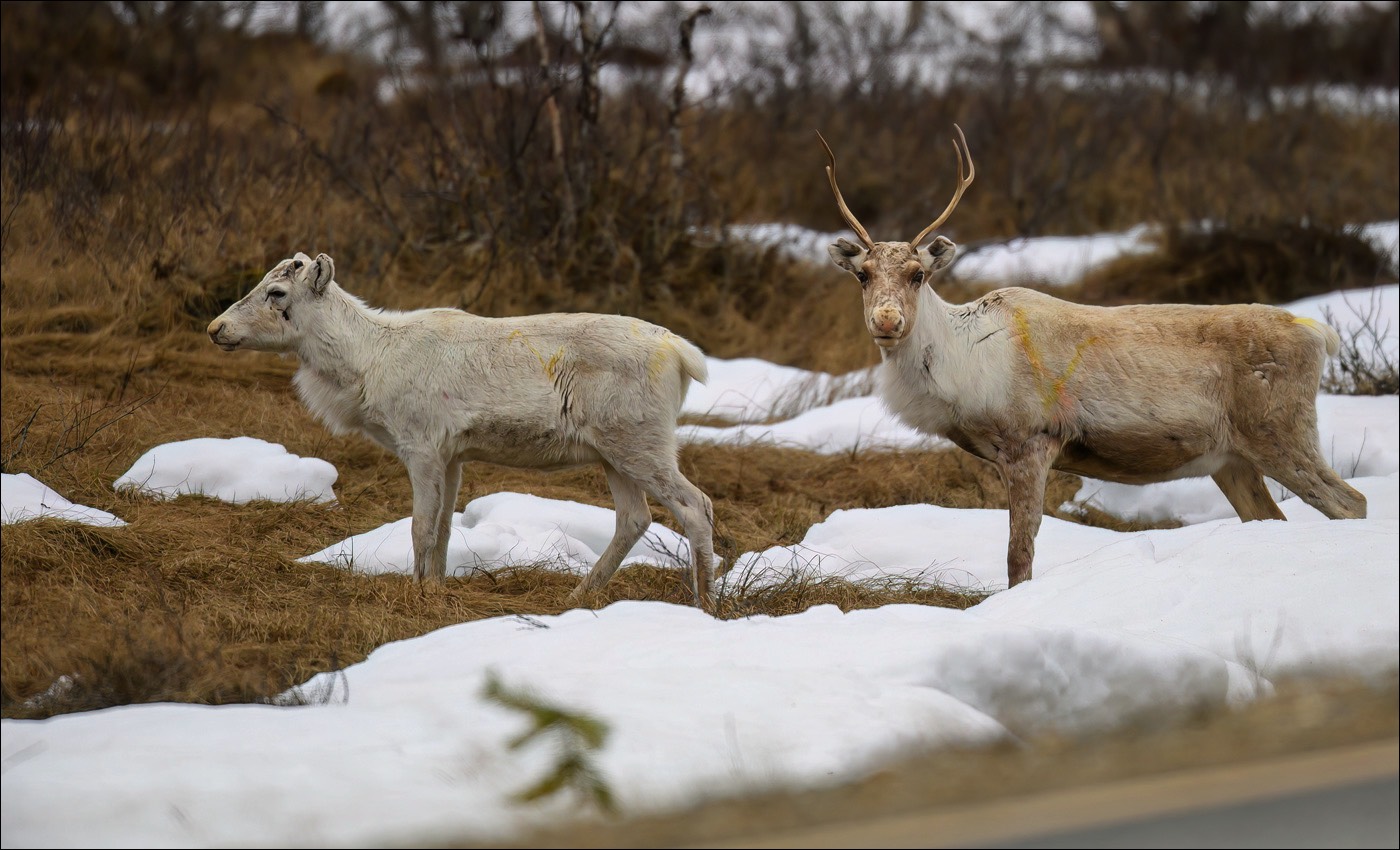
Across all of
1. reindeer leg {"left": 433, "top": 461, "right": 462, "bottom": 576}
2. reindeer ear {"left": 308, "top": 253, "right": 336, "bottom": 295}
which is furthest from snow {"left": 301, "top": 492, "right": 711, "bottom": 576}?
reindeer ear {"left": 308, "top": 253, "right": 336, "bottom": 295}

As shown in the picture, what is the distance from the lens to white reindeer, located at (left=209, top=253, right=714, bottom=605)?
253 inches

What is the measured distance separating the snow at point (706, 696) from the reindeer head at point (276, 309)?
1.16m

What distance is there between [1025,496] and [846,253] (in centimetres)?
142

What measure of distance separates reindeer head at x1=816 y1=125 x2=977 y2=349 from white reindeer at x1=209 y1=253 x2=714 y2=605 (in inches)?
33.5

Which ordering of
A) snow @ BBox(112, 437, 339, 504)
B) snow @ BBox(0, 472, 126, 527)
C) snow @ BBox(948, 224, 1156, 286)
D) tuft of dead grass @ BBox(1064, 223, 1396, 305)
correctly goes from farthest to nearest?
snow @ BBox(948, 224, 1156, 286) < tuft of dead grass @ BBox(1064, 223, 1396, 305) < snow @ BBox(112, 437, 339, 504) < snow @ BBox(0, 472, 126, 527)

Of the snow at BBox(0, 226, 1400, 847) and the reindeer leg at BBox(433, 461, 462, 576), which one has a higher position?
the snow at BBox(0, 226, 1400, 847)

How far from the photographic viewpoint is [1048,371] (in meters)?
6.33

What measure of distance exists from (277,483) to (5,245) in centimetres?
406

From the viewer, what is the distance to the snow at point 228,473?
7.55 meters

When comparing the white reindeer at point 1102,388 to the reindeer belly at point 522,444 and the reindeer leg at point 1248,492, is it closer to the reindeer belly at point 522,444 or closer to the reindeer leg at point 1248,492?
the reindeer leg at point 1248,492

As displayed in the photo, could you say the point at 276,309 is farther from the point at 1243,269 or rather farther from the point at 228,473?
the point at 1243,269

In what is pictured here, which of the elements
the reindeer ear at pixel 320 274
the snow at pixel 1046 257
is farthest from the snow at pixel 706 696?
the snow at pixel 1046 257

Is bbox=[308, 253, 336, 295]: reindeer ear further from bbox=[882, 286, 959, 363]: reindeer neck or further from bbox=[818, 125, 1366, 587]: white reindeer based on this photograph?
bbox=[882, 286, 959, 363]: reindeer neck

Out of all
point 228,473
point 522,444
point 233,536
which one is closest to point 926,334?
point 522,444
